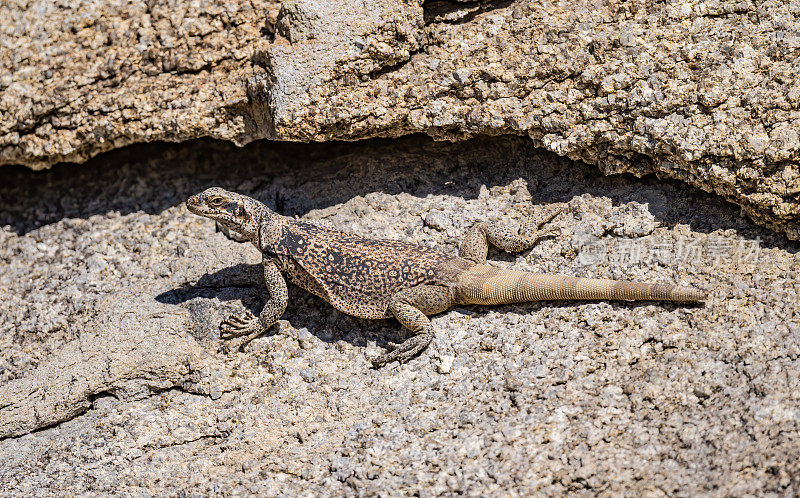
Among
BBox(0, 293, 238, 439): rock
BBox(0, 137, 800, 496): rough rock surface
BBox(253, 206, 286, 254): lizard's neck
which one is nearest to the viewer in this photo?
BBox(0, 137, 800, 496): rough rock surface

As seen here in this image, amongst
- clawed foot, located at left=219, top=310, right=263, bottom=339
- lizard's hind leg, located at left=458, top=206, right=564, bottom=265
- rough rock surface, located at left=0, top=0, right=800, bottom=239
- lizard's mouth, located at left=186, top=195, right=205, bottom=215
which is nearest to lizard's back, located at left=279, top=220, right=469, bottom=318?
lizard's hind leg, located at left=458, top=206, right=564, bottom=265

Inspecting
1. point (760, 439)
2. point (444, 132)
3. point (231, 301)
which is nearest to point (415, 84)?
point (444, 132)

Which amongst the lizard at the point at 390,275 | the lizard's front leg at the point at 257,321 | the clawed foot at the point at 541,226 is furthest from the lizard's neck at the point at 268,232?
the clawed foot at the point at 541,226

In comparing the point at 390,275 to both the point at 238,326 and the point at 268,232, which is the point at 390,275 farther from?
the point at 238,326

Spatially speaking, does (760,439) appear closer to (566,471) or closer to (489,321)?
(566,471)

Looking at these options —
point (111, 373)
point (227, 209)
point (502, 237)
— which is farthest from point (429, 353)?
point (111, 373)

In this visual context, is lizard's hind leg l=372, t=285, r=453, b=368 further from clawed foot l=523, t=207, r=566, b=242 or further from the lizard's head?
the lizard's head
